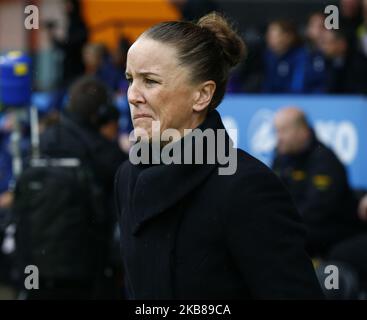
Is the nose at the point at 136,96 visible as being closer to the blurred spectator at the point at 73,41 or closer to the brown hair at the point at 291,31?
the brown hair at the point at 291,31

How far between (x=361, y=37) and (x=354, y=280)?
3.21 m

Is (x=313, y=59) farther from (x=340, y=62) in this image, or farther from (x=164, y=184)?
(x=164, y=184)

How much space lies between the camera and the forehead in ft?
8.06

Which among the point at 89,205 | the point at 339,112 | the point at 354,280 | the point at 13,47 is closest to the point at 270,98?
the point at 339,112

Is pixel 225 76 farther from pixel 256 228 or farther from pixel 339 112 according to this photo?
pixel 339 112

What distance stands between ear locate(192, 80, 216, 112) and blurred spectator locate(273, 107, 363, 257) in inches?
164

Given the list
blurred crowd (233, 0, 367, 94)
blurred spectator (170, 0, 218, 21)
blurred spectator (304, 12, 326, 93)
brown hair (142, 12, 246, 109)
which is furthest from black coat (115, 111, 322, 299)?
blurred spectator (170, 0, 218, 21)

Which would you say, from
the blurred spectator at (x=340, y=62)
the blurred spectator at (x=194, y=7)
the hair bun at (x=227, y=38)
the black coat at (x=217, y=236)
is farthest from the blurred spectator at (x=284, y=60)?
the black coat at (x=217, y=236)

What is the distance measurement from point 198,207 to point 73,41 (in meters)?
7.87

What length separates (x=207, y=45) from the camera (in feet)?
8.32

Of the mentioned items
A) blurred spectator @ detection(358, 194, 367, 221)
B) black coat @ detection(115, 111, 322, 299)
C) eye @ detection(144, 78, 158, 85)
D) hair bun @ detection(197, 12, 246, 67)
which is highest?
hair bun @ detection(197, 12, 246, 67)

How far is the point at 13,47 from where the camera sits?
46.1 ft

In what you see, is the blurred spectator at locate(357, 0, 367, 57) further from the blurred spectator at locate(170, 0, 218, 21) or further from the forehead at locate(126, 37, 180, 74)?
the forehead at locate(126, 37, 180, 74)

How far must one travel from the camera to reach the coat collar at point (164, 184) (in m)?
2.45
